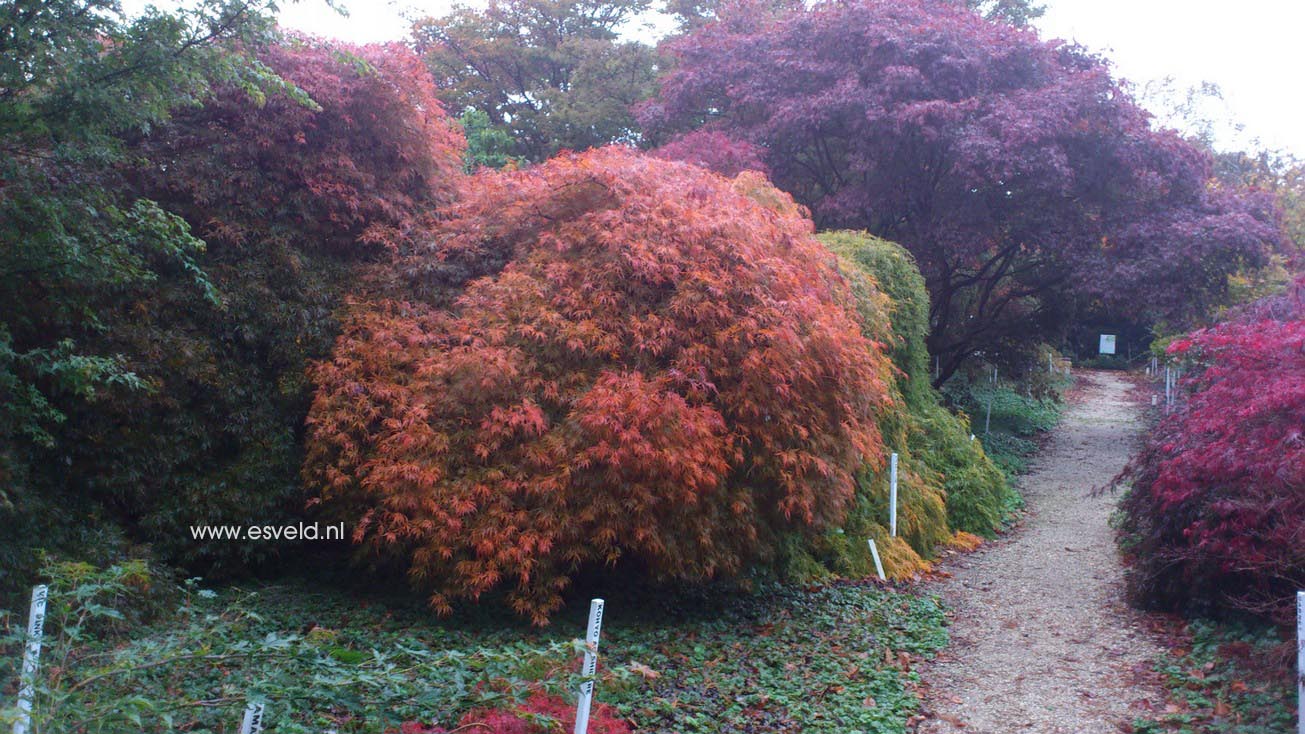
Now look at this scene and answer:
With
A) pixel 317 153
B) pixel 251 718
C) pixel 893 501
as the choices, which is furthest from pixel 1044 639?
pixel 317 153

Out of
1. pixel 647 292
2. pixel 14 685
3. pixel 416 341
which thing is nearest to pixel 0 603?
pixel 14 685

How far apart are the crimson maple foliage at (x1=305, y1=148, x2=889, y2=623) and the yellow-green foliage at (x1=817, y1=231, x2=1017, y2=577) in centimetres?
141

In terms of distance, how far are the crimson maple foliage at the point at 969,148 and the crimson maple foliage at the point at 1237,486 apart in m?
6.00

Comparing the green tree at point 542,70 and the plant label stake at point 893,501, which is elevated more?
the green tree at point 542,70

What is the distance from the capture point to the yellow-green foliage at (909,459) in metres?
8.82

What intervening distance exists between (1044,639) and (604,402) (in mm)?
3717

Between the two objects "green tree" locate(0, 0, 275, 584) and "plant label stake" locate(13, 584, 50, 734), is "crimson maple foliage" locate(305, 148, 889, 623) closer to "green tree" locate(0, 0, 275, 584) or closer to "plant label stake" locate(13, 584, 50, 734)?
"green tree" locate(0, 0, 275, 584)

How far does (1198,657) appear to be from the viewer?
6090 millimetres

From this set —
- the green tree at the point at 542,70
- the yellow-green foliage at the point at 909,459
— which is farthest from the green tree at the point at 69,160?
the green tree at the point at 542,70

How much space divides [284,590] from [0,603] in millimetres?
1808

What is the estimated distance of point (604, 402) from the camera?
6031mm

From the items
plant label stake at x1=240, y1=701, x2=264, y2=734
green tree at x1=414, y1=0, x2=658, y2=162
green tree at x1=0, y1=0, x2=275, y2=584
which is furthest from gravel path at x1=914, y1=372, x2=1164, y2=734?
green tree at x1=414, y1=0, x2=658, y2=162

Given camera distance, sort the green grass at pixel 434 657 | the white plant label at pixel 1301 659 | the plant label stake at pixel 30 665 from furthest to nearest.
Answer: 1. the white plant label at pixel 1301 659
2. the green grass at pixel 434 657
3. the plant label stake at pixel 30 665

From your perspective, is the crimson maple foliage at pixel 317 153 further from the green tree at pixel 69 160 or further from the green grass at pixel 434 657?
the green grass at pixel 434 657
